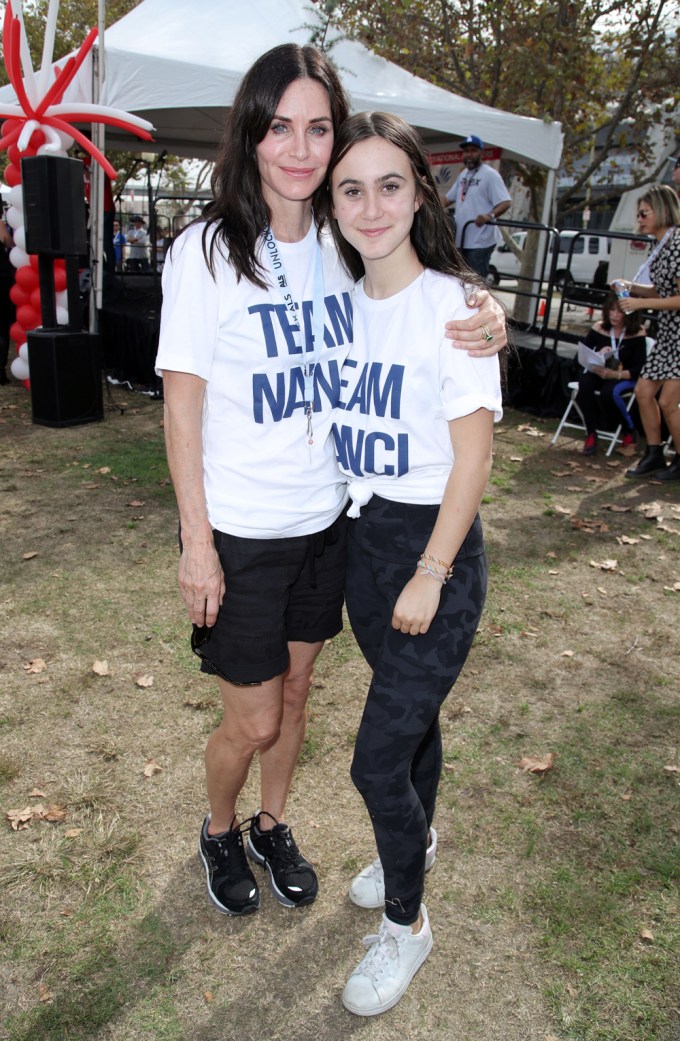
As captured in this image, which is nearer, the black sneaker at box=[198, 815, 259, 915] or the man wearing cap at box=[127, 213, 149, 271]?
the black sneaker at box=[198, 815, 259, 915]

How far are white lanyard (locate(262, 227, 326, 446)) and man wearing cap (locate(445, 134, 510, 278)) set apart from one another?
8.00 meters

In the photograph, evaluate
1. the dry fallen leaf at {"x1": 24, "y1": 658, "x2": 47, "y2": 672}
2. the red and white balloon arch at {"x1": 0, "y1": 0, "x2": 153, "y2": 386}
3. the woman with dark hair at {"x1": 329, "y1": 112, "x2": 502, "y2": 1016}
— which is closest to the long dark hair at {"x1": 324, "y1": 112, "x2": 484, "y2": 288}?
the woman with dark hair at {"x1": 329, "y1": 112, "x2": 502, "y2": 1016}

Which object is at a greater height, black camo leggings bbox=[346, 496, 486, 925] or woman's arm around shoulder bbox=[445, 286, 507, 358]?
woman's arm around shoulder bbox=[445, 286, 507, 358]

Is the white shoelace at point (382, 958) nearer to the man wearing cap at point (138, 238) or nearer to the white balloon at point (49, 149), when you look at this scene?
the white balloon at point (49, 149)

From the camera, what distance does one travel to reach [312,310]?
1.84 m

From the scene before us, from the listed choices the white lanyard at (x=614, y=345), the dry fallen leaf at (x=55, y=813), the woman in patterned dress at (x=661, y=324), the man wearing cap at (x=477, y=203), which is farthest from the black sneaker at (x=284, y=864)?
the man wearing cap at (x=477, y=203)

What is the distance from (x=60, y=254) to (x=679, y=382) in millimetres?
5448

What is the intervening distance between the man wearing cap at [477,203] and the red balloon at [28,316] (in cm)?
488

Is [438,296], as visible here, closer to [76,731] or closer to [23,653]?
[76,731]

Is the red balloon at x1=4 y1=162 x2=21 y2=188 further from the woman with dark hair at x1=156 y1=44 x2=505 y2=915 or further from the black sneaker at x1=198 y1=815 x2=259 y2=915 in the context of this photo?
the black sneaker at x1=198 y1=815 x2=259 y2=915

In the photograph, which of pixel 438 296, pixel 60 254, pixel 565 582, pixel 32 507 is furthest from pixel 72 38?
pixel 438 296

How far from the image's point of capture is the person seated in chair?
22.3ft

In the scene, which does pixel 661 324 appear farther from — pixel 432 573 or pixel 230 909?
pixel 230 909

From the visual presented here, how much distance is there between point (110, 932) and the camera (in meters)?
2.26
